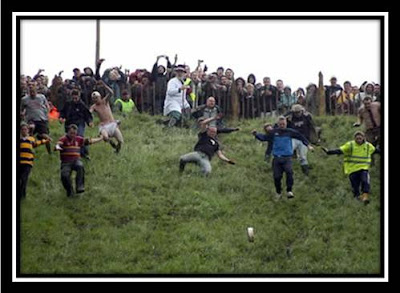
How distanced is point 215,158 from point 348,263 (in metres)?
5.28

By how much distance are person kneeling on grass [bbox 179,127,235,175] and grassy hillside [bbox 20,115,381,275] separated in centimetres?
29

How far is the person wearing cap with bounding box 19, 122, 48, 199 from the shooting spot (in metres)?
21.2

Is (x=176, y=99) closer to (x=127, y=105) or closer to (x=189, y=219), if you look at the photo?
(x=127, y=105)

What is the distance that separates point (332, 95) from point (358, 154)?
5.43 m

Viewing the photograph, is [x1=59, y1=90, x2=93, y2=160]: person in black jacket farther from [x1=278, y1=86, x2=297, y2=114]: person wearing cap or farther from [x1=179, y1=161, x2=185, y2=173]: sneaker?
[x1=278, y1=86, x2=297, y2=114]: person wearing cap

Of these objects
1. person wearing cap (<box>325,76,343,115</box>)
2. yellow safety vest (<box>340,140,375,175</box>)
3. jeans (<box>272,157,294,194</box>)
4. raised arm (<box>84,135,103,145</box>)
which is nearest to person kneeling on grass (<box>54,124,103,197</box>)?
raised arm (<box>84,135,103,145</box>)

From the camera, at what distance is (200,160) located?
2375cm

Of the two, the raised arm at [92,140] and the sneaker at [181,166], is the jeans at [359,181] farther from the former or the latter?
the raised arm at [92,140]

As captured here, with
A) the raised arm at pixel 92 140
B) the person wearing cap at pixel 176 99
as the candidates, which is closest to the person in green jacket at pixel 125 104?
the person wearing cap at pixel 176 99

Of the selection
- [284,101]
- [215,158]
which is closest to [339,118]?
[284,101]

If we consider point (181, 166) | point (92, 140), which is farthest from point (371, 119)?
point (92, 140)
